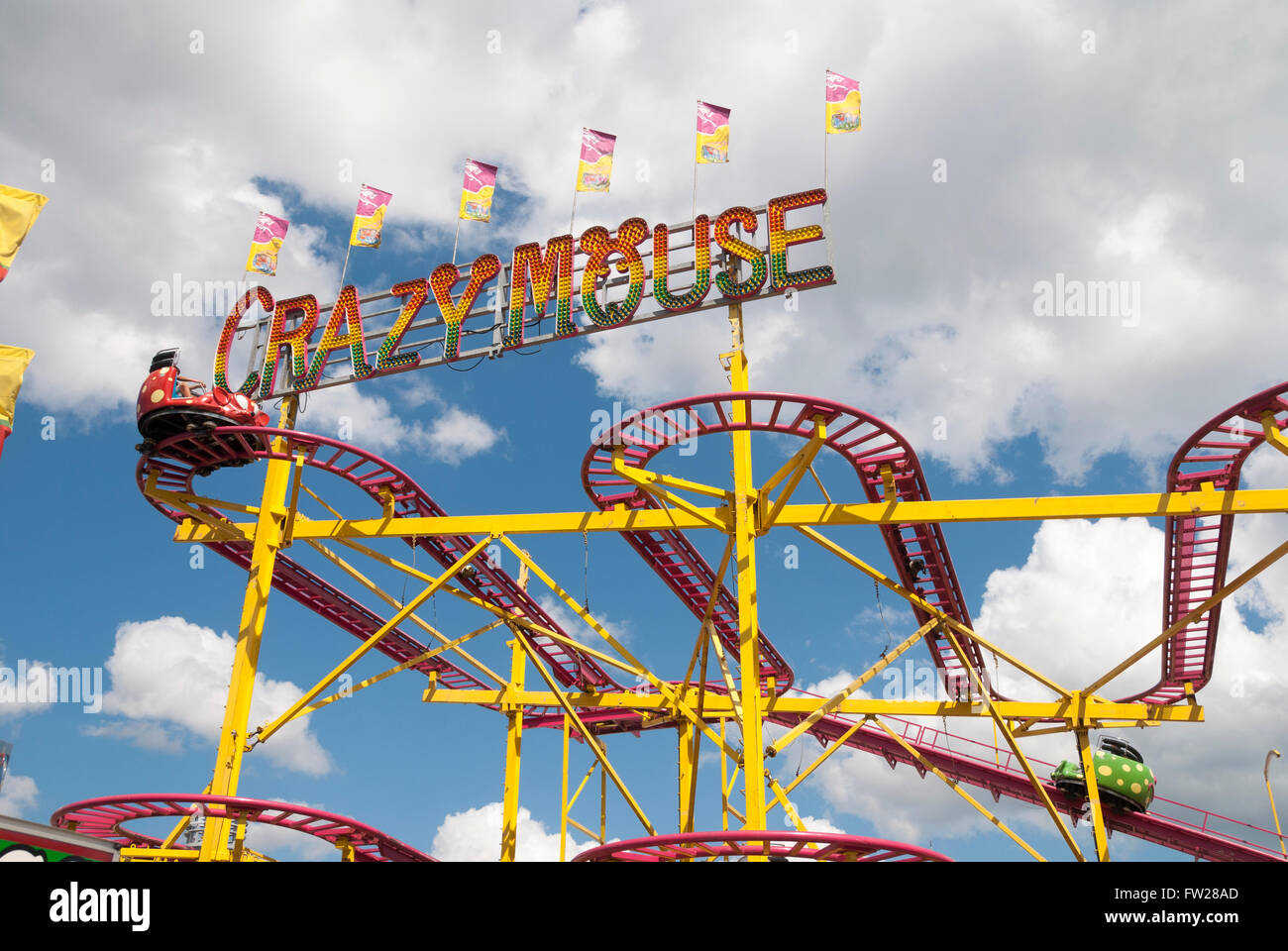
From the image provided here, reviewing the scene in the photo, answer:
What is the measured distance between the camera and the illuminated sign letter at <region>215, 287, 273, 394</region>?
18.9 metres

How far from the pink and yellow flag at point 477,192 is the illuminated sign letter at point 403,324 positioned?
1813 millimetres

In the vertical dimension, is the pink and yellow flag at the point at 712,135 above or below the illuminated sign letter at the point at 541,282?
above

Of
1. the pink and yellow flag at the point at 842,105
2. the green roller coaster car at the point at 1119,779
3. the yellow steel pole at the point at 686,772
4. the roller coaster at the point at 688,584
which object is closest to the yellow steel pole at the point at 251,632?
the roller coaster at the point at 688,584

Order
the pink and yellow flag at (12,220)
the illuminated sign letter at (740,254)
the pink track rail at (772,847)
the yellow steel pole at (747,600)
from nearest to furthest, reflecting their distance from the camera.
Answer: the pink track rail at (772,847) → the pink and yellow flag at (12,220) → the yellow steel pole at (747,600) → the illuminated sign letter at (740,254)

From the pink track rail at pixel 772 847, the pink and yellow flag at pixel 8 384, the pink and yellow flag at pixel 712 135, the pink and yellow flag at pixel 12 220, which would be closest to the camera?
the pink track rail at pixel 772 847

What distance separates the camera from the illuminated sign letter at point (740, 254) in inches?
608

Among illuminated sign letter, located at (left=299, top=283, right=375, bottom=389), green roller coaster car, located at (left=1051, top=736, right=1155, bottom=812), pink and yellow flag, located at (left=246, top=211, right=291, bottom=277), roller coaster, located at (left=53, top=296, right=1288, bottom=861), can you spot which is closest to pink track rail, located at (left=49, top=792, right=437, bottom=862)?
roller coaster, located at (left=53, top=296, right=1288, bottom=861)

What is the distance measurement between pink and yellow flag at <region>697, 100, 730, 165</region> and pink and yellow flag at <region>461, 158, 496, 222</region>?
4774 millimetres

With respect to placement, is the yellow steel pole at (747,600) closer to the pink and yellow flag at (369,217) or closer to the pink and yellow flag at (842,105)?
the pink and yellow flag at (842,105)

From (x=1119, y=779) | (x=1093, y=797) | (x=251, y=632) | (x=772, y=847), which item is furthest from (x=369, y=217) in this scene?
(x=1119, y=779)

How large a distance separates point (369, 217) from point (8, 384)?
10.9m
